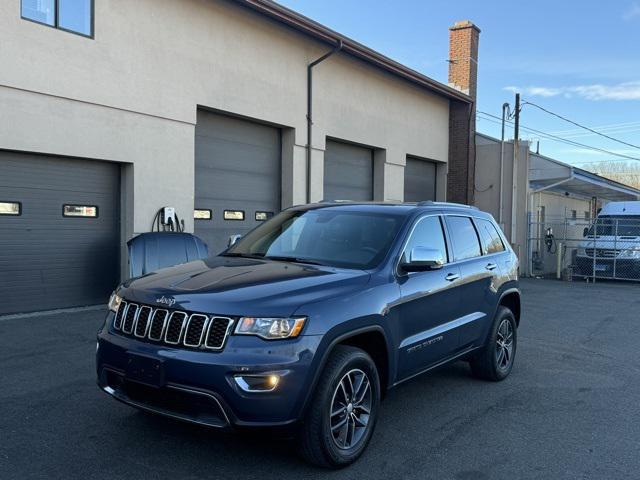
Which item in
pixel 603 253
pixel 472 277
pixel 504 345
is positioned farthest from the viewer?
pixel 603 253

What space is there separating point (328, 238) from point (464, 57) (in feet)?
57.4

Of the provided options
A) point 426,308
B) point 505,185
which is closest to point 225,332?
point 426,308

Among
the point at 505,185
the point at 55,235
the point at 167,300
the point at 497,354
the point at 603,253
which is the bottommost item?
the point at 497,354

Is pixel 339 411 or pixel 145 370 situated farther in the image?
pixel 339 411

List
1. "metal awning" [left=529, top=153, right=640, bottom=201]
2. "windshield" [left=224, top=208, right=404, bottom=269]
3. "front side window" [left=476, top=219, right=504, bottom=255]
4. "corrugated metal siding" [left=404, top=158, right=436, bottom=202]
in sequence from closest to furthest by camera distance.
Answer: "windshield" [left=224, top=208, right=404, bottom=269] < "front side window" [left=476, top=219, right=504, bottom=255] < "corrugated metal siding" [left=404, top=158, right=436, bottom=202] < "metal awning" [left=529, top=153, right=640, bottom=201]

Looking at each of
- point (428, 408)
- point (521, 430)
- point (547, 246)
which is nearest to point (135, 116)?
point (428, 408)

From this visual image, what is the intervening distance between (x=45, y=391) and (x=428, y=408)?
3.53 meters

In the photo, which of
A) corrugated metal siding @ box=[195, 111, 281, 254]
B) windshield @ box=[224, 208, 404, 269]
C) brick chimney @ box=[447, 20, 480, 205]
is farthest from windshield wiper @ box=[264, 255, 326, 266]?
brick chimney @ box=[447, 20, 480, 205]

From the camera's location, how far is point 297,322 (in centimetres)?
367

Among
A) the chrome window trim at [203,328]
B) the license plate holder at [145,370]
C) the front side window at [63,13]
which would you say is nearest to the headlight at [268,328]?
the chrome window trim at [203,328]

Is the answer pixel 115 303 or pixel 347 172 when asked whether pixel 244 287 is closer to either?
pixel 115 303

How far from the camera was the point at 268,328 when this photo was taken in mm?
3617

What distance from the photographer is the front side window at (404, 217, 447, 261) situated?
497 centimetres

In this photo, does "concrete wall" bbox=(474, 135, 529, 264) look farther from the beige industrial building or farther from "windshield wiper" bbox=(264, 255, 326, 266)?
"windshield wiper" bbox=(264, 255, 326, 266)
